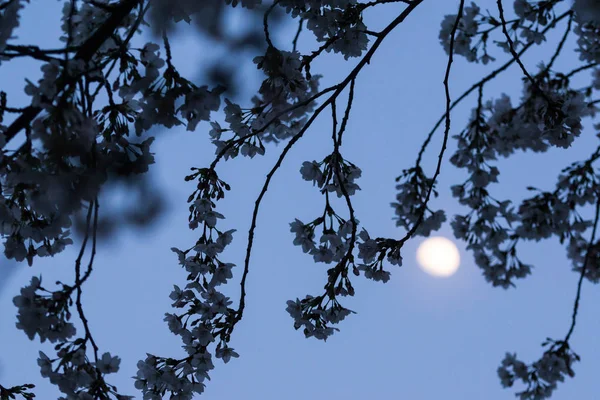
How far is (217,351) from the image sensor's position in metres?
3.76

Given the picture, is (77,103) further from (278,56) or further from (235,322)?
(235,322)

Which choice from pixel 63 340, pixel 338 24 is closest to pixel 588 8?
pixel 338 24

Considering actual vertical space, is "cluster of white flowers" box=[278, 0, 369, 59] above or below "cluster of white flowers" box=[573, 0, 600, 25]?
above

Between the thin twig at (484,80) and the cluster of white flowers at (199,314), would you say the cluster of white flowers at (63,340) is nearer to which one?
the cluster of white flowers at (199,314)

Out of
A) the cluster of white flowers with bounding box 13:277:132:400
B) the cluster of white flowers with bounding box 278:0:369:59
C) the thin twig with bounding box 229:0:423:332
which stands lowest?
the cluster of white flowers with bounding box 13:277:132:400

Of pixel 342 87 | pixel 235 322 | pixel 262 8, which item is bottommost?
pixel 235 322

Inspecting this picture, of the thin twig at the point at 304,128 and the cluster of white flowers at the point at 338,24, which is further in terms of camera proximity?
the cluster of white flowers at the point at 338,24

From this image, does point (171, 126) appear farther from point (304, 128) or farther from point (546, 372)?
point (546, 372)

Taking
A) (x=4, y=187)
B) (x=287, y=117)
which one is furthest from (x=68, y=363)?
(x=287, y=117)

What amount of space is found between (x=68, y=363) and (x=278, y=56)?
1879 millimetres

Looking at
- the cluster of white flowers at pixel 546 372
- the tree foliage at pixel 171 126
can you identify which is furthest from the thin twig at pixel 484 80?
the cluster of white flowers at pixel 546 372

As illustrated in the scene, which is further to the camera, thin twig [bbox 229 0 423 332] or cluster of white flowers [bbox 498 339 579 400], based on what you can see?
cluster of white flowers [bbox 498 339 579 400]

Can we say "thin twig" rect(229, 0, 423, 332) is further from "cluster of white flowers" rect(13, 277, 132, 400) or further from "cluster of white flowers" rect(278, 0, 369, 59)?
"cluster of white flowers" rect(13, 277, 132, 400)

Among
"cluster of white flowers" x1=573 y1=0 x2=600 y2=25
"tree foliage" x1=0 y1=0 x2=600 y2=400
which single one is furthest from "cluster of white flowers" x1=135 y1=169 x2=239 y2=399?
"cluster of white flowers" x1=573 y1=0 x2=600 y2=25
